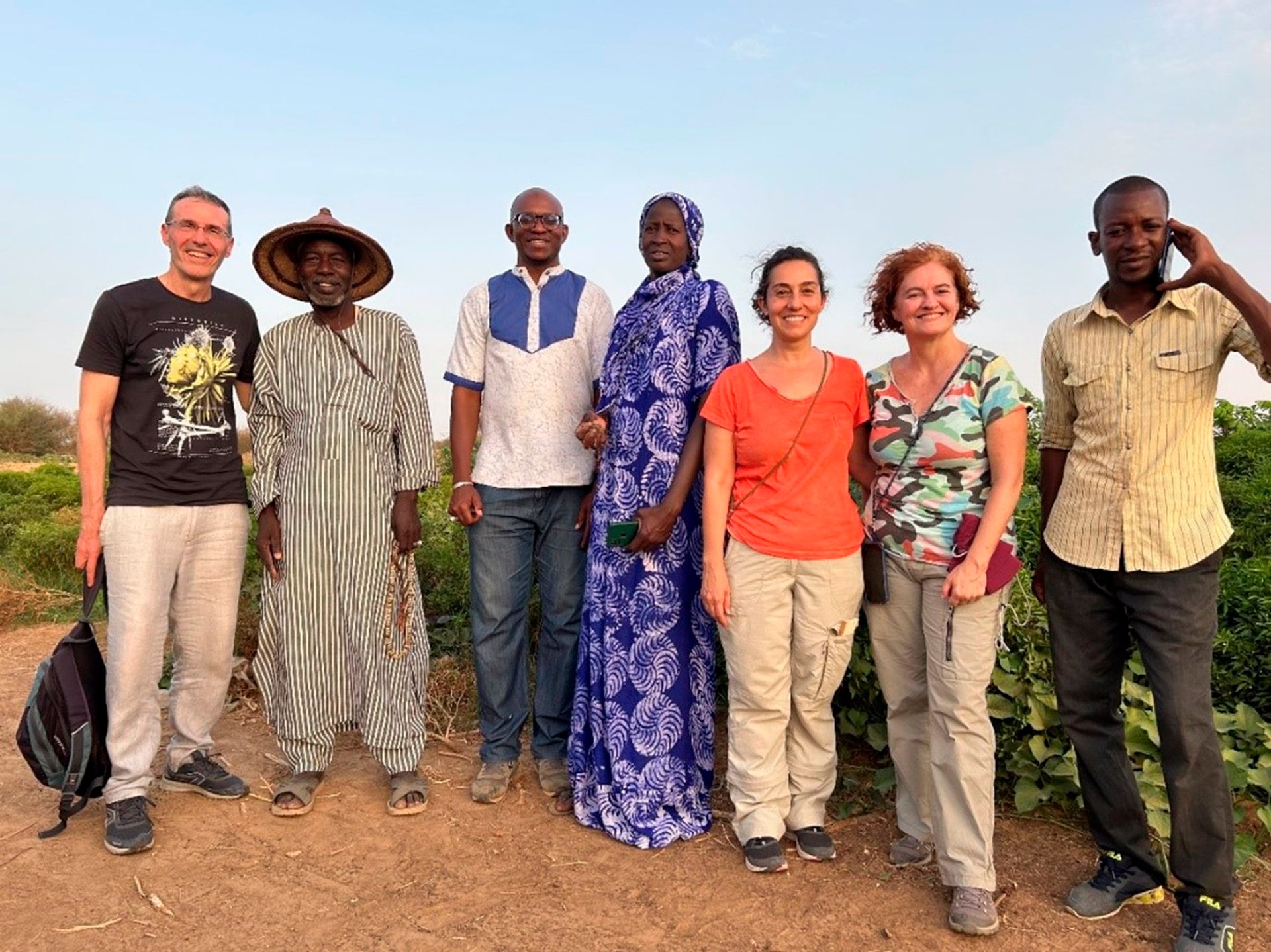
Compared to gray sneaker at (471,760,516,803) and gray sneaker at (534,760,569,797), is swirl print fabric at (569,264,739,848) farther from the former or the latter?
gray sneaker at (471,760,516,803)

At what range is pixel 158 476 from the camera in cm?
365

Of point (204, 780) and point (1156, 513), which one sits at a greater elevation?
point (1156, 513)

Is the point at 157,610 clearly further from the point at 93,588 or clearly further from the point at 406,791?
the point at 406,791

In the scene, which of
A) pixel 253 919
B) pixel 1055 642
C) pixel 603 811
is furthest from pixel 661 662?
pixel 253 919

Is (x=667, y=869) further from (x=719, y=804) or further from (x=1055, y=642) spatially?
(x=1055, y=642)

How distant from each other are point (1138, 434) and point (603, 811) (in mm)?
2254

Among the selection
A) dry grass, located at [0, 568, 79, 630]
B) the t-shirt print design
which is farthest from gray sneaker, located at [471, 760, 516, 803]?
dry grass, located at [0, 568, 79, 630]

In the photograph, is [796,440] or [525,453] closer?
[796,440]

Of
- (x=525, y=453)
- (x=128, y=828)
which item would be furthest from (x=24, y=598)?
(x=525, y=453)

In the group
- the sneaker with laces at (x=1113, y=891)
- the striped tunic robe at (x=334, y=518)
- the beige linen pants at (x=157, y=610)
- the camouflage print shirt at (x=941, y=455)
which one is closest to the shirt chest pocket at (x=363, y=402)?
the striped tunic robe at (x=334, y=518)

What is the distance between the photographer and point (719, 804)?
3943 mm

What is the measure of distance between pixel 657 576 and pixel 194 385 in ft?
6.28

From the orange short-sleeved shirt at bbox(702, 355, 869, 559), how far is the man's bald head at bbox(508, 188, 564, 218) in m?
1.24

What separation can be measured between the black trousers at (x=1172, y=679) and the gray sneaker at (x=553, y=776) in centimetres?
200
